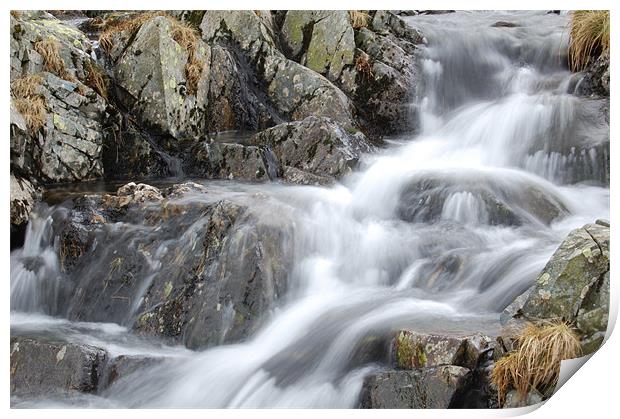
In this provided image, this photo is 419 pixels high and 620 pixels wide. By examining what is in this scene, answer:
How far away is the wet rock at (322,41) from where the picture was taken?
4.21 m

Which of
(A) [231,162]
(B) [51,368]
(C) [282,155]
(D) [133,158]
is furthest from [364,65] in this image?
(B) [51,368]

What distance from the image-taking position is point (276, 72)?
441 centimetres

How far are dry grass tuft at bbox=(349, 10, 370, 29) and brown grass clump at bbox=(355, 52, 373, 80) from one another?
20 cm

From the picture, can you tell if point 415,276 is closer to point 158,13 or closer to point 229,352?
point 229,352

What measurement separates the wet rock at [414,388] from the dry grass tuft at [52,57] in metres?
2.50

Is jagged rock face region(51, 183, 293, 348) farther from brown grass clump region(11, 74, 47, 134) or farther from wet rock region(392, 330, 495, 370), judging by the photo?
wet rock region(392, 330, 495, 370)

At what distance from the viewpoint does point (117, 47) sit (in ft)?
14.2

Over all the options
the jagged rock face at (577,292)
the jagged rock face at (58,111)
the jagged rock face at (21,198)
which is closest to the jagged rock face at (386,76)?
the jagged rock face at (577,292)

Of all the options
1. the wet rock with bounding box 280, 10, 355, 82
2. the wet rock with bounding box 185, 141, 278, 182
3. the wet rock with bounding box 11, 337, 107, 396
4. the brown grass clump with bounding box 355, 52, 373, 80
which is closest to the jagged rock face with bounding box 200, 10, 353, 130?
the wet rock with bounding box 280, 10, 355, 82

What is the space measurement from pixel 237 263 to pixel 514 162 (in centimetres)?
174

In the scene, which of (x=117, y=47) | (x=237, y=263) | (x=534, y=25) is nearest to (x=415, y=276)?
(x=237, y=263)

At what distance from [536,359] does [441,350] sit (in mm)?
430

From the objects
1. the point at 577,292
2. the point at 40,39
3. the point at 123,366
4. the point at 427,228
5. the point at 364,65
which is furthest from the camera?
the point at 364,65

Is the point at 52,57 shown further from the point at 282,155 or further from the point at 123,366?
the point at 123,366
